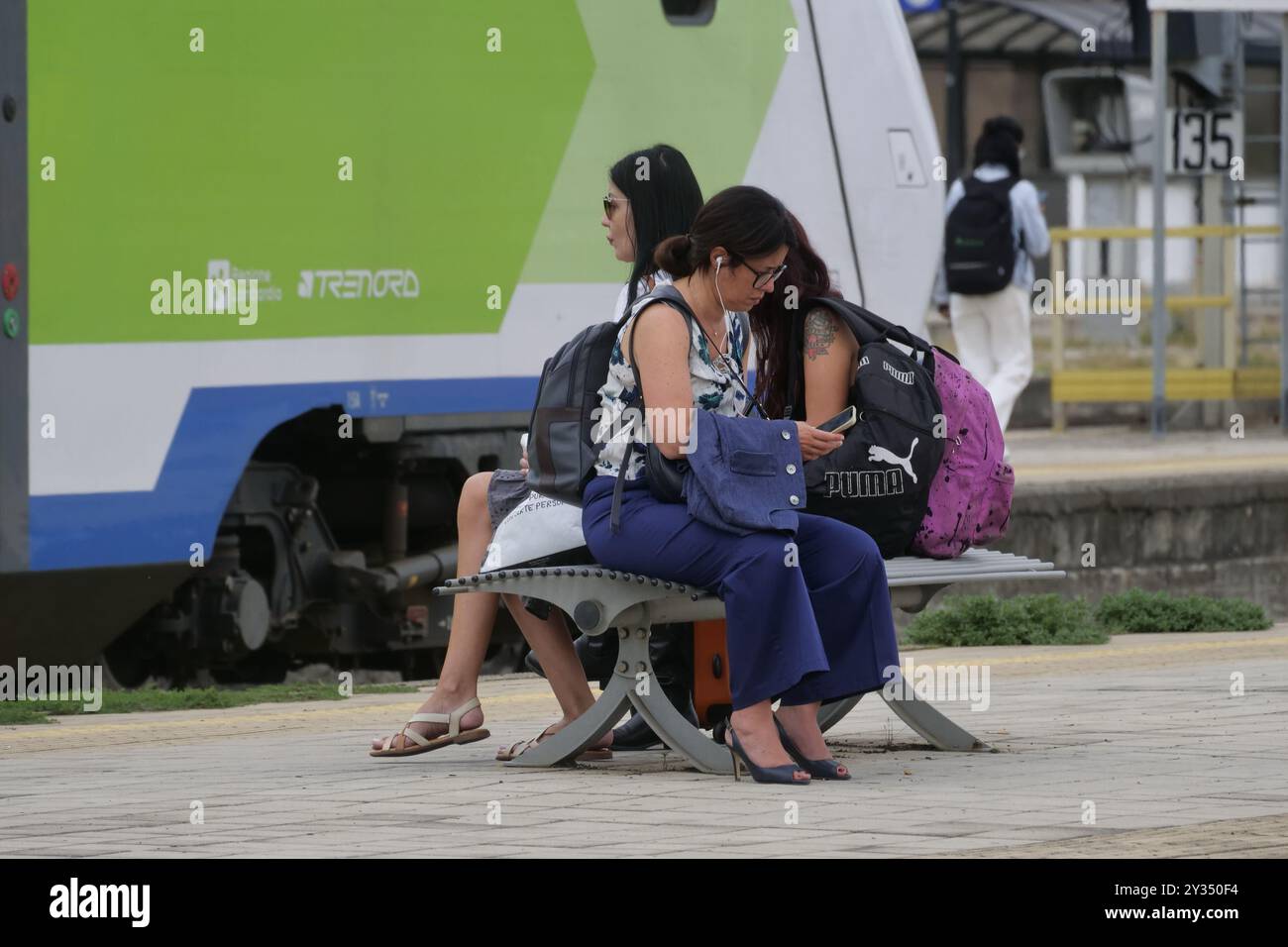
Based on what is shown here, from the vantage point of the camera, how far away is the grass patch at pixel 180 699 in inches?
285

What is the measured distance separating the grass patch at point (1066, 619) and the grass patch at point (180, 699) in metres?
2.12

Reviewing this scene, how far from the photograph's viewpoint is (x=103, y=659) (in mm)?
8438

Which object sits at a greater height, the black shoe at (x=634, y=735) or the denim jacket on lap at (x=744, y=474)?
the denim jacket on lap at (x=744, y=474)

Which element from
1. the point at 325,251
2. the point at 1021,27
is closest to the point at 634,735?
the point at 325,251

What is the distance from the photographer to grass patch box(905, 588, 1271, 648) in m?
9.16

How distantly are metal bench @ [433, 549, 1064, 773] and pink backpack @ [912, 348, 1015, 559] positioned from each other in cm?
6

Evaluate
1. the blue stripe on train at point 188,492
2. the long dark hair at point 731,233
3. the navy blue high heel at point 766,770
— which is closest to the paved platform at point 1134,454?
the blue stripe on train at point 188,492

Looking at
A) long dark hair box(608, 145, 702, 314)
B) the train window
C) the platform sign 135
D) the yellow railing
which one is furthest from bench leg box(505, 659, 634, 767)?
the platform sign 135

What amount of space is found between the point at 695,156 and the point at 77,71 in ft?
8.54

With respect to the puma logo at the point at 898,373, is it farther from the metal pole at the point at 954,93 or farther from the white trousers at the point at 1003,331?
the metal pole at the point at 954,93
